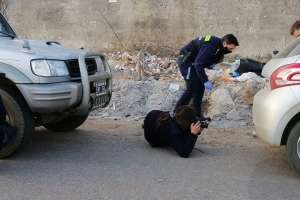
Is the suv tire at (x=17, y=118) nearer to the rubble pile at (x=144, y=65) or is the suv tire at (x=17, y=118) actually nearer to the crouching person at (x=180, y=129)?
the crouching person at (x=180, y=129)

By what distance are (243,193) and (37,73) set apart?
2419mm

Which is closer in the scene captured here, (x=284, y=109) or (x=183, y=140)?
(x=284, y=109)

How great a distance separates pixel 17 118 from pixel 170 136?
1.75 metres

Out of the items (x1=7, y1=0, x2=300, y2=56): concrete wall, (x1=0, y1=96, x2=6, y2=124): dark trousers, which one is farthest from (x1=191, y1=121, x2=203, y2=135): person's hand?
(x1=7, y1=0, x2=300, y2=56): concrete wall

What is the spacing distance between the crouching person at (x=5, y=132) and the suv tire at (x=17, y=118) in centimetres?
4

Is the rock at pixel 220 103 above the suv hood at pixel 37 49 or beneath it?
beneath

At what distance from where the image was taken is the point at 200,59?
7.39 metres

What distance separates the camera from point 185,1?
14.9 meters

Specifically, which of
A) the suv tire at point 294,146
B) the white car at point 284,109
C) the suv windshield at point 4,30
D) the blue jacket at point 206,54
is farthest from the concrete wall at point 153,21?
the suv tire at point 294,146

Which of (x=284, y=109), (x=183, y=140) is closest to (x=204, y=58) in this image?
(x=183, y=140)

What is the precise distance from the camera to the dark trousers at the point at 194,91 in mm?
7754

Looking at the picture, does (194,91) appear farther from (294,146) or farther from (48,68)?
(48,68)

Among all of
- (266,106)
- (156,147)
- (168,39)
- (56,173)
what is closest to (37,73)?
(56,173)

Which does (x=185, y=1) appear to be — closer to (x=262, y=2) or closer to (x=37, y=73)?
(x=262, y=2)
